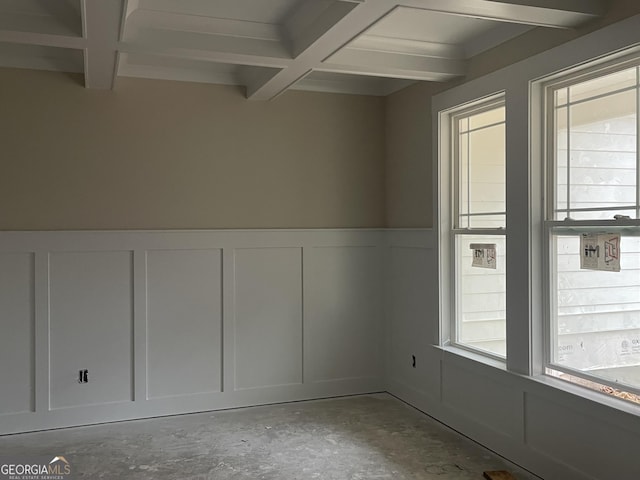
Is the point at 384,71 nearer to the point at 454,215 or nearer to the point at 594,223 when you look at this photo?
the point at 454,215

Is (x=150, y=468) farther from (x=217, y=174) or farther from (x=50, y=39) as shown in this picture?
(x=50, y=39)

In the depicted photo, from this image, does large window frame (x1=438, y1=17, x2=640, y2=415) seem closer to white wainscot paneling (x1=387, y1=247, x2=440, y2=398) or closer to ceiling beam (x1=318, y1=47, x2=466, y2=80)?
ceiling beam (x1=318, y1=47, x2=466, y2=80)

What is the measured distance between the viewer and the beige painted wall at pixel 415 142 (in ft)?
12.6

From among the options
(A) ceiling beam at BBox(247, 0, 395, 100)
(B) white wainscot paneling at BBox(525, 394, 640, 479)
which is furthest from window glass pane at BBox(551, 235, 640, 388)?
(A) ceiling beam at BBox(247, 0, 395, 100)

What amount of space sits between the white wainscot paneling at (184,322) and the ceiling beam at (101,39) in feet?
4.20

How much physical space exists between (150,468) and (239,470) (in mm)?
530

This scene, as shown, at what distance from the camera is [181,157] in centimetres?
466

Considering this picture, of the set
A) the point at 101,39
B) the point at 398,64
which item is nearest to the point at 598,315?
the point at 398,64

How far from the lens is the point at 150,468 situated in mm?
3629

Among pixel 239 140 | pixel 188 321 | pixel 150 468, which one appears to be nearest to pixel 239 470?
pixel 150 468

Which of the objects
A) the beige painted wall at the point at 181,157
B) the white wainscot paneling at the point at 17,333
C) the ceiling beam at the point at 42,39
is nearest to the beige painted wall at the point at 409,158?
the beige painted wall at the point at 181,157

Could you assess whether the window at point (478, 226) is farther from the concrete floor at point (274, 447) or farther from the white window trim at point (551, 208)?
the concrete floor at point (274, 447)

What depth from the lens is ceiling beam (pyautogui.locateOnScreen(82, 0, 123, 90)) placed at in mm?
2902

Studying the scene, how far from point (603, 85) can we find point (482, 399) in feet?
6.66
